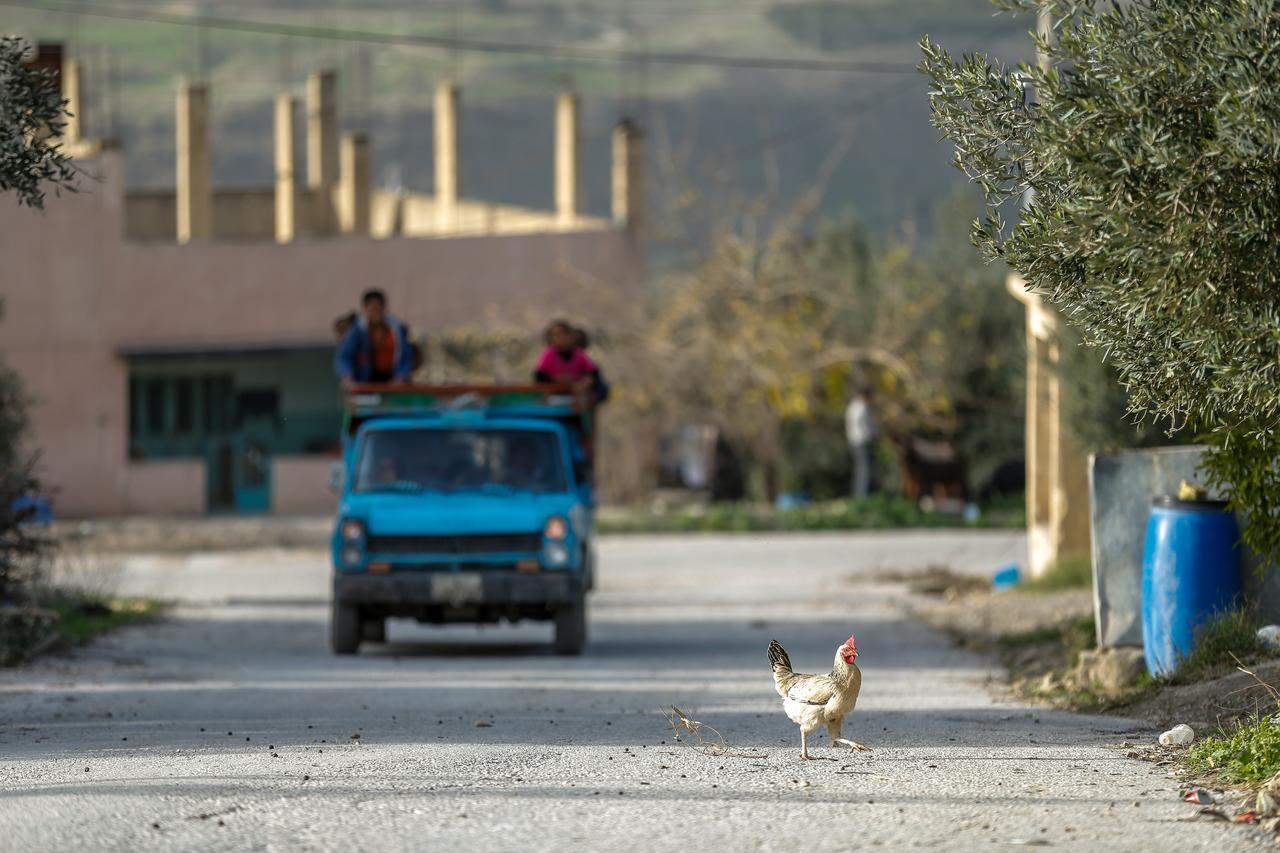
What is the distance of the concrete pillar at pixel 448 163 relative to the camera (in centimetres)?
4618

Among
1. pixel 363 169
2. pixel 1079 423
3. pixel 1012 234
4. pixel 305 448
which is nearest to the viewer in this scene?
pixel 1012 234

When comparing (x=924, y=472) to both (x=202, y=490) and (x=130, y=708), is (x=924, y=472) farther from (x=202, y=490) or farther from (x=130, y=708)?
(x=130, y=708)

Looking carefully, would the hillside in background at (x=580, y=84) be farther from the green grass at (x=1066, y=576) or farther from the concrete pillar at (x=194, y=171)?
the green grass at (x=1066, y=576)

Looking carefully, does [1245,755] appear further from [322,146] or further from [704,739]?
[322,146]

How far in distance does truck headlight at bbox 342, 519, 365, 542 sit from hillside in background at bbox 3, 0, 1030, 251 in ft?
230

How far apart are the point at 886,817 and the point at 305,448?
31986mm

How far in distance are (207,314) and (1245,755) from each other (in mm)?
30162

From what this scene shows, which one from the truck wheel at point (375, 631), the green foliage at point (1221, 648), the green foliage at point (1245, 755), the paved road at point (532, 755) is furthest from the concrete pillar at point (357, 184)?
the green foliage at point (1245, 755)

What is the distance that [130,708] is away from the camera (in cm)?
1212

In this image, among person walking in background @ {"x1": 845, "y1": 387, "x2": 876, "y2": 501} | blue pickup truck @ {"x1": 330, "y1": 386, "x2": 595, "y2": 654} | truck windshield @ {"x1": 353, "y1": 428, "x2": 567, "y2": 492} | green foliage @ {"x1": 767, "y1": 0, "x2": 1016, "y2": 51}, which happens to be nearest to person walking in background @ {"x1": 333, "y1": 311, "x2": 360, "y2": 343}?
blue pickup truck @ {"x1": 330, "y1": 386, "x2": 595, "y2": 654}

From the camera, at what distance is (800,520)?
2917cm

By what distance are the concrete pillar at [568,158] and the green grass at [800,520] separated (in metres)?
14.4

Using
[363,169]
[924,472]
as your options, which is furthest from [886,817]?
[363,169]

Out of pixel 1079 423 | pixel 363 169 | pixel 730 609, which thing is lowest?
pixel 730 609
